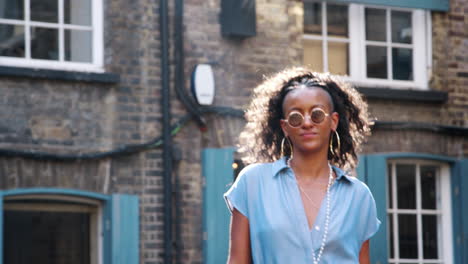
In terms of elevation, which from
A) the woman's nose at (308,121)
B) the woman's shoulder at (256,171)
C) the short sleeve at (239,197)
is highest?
the woman's nose at (308,121)

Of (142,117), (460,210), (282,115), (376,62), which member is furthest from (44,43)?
(282,115)

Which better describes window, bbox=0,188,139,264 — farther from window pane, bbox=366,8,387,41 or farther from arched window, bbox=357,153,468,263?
window pane, bbox=366,8,387,41

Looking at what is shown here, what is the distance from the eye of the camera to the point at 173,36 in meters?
10.0

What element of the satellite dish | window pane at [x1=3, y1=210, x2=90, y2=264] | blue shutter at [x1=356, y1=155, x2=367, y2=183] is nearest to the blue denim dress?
window pane at [x1=3, y1=210, x2=90, y2=264]

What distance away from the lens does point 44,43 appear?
9586 mm

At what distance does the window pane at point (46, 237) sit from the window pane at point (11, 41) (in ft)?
4.40

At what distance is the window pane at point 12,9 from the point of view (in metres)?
9.44

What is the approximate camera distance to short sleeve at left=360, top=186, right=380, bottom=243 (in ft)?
12.9

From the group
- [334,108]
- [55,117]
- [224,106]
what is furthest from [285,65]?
[334,108]

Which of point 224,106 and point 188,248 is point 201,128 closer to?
point 224,106

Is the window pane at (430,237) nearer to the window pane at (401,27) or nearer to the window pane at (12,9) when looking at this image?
the window pane at (401,27)

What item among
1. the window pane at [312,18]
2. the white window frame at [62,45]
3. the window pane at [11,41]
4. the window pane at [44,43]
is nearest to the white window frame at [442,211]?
the window pane at [312,18]

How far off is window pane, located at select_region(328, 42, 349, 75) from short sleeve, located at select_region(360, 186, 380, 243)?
726cm

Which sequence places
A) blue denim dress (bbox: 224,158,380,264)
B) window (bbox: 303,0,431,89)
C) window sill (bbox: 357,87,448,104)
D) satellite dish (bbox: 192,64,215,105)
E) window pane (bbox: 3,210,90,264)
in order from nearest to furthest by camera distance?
blue denim dress (bbox: 224,158,380,264) < window pane (bbox: 3,210,90,264) < satellite dish (bbox: 192,64,215,105) < window sill (bbox: 357,87,448,104) < window (bbox: 303,0,431,89)
